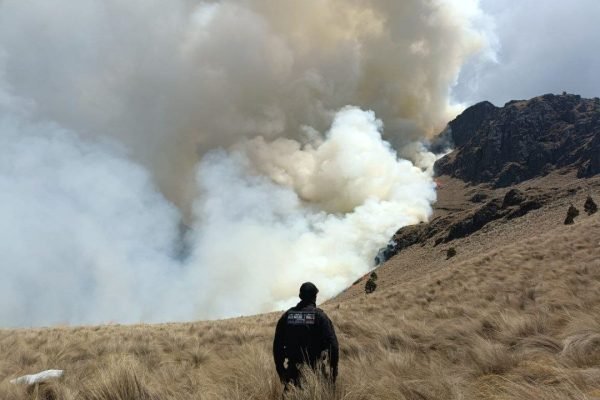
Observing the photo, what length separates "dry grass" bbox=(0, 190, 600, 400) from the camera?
5867mm

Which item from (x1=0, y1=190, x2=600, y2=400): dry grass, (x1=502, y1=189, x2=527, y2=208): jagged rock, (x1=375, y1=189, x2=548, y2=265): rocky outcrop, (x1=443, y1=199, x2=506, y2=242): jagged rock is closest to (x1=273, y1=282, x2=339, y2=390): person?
(x1=0, y1=190, x2=600, y2=400): dry grass

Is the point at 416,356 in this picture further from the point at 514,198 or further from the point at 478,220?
the point at 514,198

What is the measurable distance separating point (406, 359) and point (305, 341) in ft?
8.62

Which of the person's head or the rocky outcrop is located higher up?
the rocky outcrop

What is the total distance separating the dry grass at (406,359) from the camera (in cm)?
587

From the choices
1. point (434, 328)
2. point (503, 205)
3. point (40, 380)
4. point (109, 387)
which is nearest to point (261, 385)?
point (109, 387)

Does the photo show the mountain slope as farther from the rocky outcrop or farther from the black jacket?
the rocky outcrop

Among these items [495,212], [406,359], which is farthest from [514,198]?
[406,359]

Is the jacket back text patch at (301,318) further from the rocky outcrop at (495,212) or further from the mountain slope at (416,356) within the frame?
the rocky outcrop at (495,212)

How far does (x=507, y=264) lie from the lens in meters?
26.6

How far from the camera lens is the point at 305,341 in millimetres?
6262

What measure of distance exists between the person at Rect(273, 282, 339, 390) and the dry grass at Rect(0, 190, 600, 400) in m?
0.36

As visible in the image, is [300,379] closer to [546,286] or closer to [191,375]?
[191,375]

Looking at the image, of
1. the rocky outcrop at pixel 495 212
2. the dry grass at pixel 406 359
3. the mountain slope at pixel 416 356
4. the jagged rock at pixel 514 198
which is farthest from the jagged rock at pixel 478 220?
the dry grass at pixel 406 359
